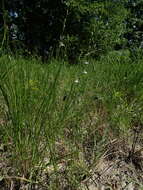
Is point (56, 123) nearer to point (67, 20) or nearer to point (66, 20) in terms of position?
point (66, 20)

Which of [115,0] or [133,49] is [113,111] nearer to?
[133,49]

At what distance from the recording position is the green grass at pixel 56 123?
963 millimetres

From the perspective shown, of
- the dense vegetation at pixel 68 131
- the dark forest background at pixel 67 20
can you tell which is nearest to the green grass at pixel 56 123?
the dense vegetation at pixel 68 131

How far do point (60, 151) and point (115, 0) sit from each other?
338 inches

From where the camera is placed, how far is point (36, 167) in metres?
0.97

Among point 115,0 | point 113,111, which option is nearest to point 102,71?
point 113,111

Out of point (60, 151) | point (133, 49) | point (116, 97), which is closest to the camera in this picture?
point (60, 151)

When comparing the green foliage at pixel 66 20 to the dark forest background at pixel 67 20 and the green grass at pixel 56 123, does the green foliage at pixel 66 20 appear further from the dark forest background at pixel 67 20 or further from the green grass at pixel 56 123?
the green grass at pixel 56 123

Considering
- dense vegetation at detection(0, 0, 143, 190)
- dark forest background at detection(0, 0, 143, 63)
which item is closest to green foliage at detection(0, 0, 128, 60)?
dark forest background at detection(0, 0, 143, 63)

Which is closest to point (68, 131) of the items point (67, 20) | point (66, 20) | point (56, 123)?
point (56, 123)

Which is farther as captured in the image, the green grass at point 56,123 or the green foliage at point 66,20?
the green foliage at point 66,20

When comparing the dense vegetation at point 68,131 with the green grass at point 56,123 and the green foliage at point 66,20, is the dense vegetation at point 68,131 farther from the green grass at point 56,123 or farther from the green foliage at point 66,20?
the green foliage at point 66,20

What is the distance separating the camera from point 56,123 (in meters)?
1.10

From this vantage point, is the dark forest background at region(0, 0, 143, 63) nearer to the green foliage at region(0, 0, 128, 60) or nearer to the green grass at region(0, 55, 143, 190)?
the green foliage at region(0, 0, 128, 60)
